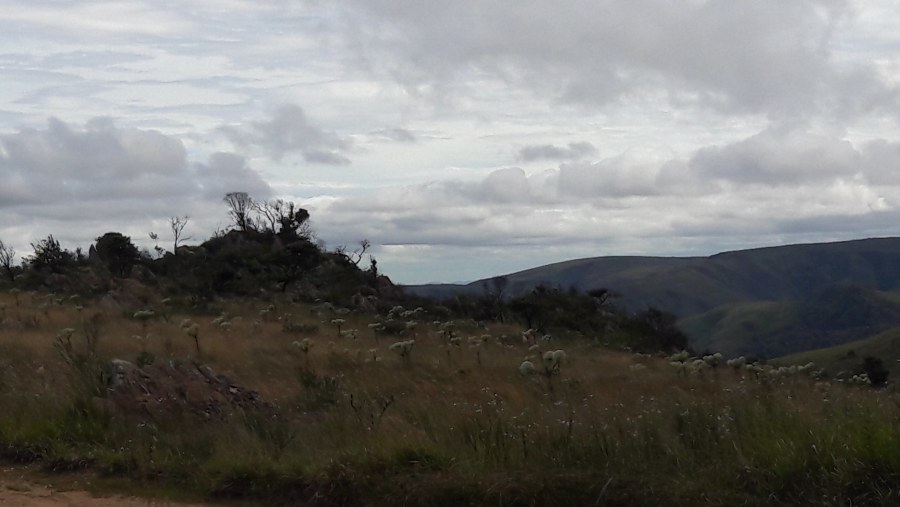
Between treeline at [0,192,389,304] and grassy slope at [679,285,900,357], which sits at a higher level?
treeline at [0,192,389,304]

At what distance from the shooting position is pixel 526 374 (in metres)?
10.4

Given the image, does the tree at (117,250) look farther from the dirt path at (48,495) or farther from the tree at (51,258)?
the dirt path at (48,495)

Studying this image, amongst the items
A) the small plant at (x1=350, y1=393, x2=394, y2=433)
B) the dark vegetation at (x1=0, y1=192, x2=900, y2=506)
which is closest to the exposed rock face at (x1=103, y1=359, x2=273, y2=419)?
the dark vegetation at (x1=0, y1=192, x2=900, y2=506)

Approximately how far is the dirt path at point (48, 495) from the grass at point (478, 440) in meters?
0.30

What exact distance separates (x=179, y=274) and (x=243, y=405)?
27.2 m

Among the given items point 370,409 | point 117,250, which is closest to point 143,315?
point 370,409

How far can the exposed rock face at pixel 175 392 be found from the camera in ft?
29.5

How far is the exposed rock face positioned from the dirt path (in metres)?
1.35

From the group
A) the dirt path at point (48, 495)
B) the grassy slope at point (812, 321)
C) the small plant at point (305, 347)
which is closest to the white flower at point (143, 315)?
the small plant at point (305, 347)

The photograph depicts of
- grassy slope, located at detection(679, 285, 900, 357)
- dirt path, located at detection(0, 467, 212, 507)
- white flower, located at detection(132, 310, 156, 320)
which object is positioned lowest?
grassy slope, located at detection(679, 285, 900, 357)

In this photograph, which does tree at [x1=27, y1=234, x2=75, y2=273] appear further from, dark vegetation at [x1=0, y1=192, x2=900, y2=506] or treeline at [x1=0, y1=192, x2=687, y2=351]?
dark vegetation at [x1=0, y1=192, x2=900, y2=506]

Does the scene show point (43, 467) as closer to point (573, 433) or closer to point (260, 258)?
point (573, 433)

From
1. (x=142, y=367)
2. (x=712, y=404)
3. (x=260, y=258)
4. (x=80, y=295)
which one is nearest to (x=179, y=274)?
(x=260, y=258)

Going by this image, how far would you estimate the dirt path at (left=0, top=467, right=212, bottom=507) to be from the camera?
6863mm
